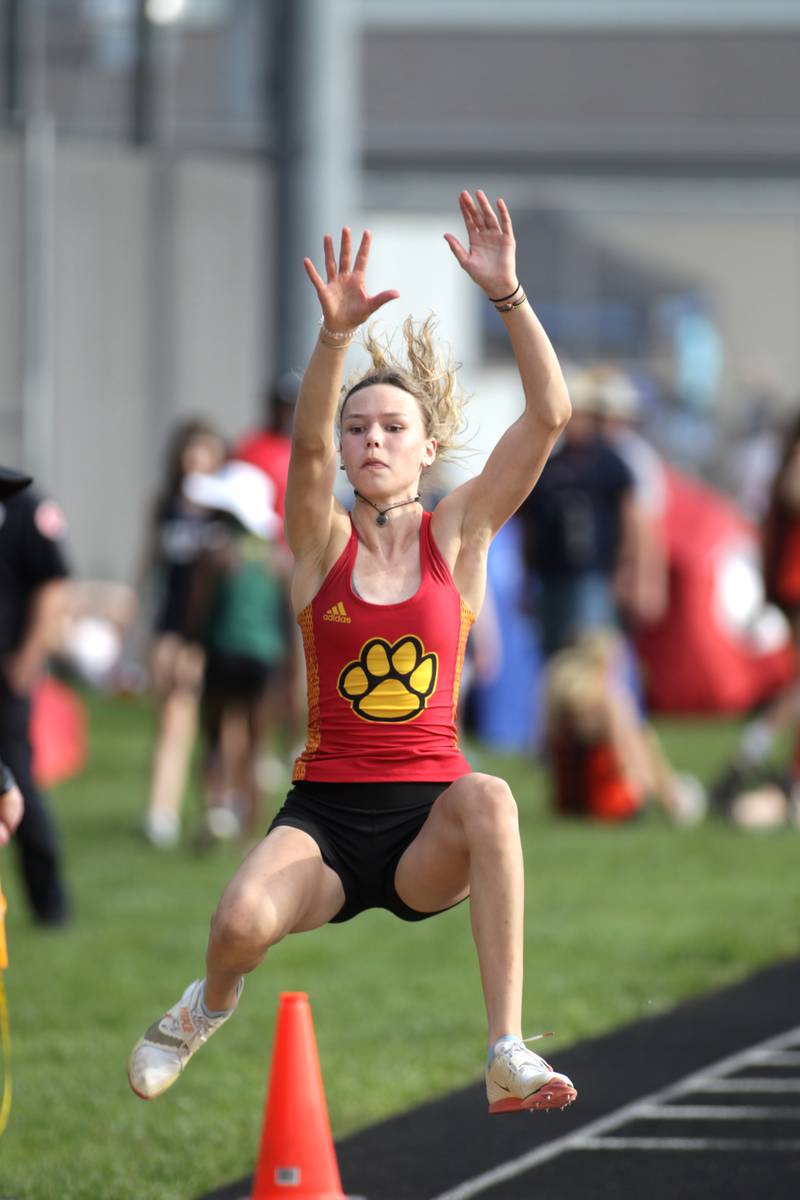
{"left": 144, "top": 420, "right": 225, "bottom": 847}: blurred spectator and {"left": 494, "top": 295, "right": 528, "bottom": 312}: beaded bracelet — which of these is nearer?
{"left": 494, "top": 295, "right": 528, "bottom": 312}: beaded bracelet

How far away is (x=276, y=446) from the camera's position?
42.0 feet

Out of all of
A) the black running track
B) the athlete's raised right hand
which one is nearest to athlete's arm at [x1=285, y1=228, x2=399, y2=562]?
Answer: the athlete's raised right hand

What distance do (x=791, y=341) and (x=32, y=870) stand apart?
30.0 meters

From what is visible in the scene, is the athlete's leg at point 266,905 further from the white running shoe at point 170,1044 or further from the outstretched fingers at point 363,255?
the outstretched fingers at point 363,255

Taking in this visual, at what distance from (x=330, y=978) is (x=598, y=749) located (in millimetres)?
3920

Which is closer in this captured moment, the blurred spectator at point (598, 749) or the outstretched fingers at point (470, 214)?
the outstretched fingers at point (470, 214)

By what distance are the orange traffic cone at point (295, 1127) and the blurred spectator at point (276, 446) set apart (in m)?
7.00

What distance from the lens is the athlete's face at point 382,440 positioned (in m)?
5.38

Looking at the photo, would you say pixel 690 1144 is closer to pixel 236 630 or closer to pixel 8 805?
pixel 8 805

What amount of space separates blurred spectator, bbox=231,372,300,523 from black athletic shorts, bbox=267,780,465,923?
7.26 meters

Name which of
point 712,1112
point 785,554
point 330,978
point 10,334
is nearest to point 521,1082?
point 712,1112

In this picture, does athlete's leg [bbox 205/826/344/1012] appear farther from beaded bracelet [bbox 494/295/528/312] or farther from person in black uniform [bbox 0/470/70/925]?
person in black uniform [bbox 0/470/70/925]

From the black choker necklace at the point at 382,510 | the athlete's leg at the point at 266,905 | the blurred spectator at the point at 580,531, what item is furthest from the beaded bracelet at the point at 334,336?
the blurred spectator at the point at 580,531

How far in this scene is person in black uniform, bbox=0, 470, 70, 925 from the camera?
9.47 m
